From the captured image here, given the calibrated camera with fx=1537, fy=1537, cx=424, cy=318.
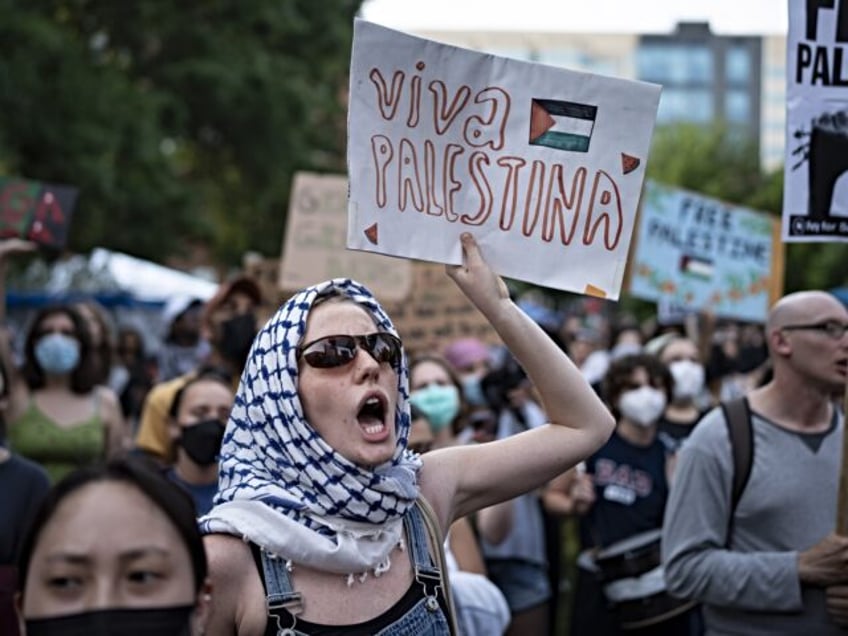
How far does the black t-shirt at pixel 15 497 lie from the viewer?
16.6ft

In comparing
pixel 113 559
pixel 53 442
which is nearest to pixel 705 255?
pixel 53 442

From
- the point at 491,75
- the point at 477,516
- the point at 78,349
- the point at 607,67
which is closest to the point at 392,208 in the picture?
the point at 491,75

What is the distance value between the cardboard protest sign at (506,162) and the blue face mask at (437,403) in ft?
9.59

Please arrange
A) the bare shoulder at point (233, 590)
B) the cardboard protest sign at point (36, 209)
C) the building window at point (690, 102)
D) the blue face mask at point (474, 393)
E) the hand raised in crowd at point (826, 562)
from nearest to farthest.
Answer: the bare shoulder at point (233, 590) → the hand raised in crowd at point (826, 562) → the blue face mask at point (474, 393) → the cardboard protest sign at point (36, 209) → the building window at point (690, 102)

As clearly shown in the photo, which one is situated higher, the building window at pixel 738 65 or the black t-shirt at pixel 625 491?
the building window at pixel 738 65

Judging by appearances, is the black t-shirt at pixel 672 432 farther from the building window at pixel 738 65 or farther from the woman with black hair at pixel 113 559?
the building window at pixel 738 65

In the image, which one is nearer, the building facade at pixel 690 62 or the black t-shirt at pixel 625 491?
the black t-shirt at pixel 625 491

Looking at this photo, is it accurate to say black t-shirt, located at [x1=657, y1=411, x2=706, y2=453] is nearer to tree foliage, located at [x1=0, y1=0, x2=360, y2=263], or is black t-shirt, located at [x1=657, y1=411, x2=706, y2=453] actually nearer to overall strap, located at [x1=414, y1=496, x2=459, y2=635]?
overall strap, located at [x1=414, y1=496, x2=459, y2=635]

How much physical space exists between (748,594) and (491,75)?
1.88 metres

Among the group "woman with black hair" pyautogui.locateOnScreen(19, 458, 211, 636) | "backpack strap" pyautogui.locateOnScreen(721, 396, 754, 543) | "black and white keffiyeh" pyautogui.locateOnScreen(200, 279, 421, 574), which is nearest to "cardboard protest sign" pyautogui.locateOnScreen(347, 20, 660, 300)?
"black and white keffiyeh" pyautogui.locateOnScreen(200, 279, 421, 574)

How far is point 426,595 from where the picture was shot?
10.4 ft

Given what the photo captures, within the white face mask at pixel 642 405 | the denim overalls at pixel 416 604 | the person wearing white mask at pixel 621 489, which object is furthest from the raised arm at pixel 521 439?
the white face mask at pixel 642 405

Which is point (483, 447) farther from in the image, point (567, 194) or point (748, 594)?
point (748, 594)

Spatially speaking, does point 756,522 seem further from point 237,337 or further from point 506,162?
point 237,337
